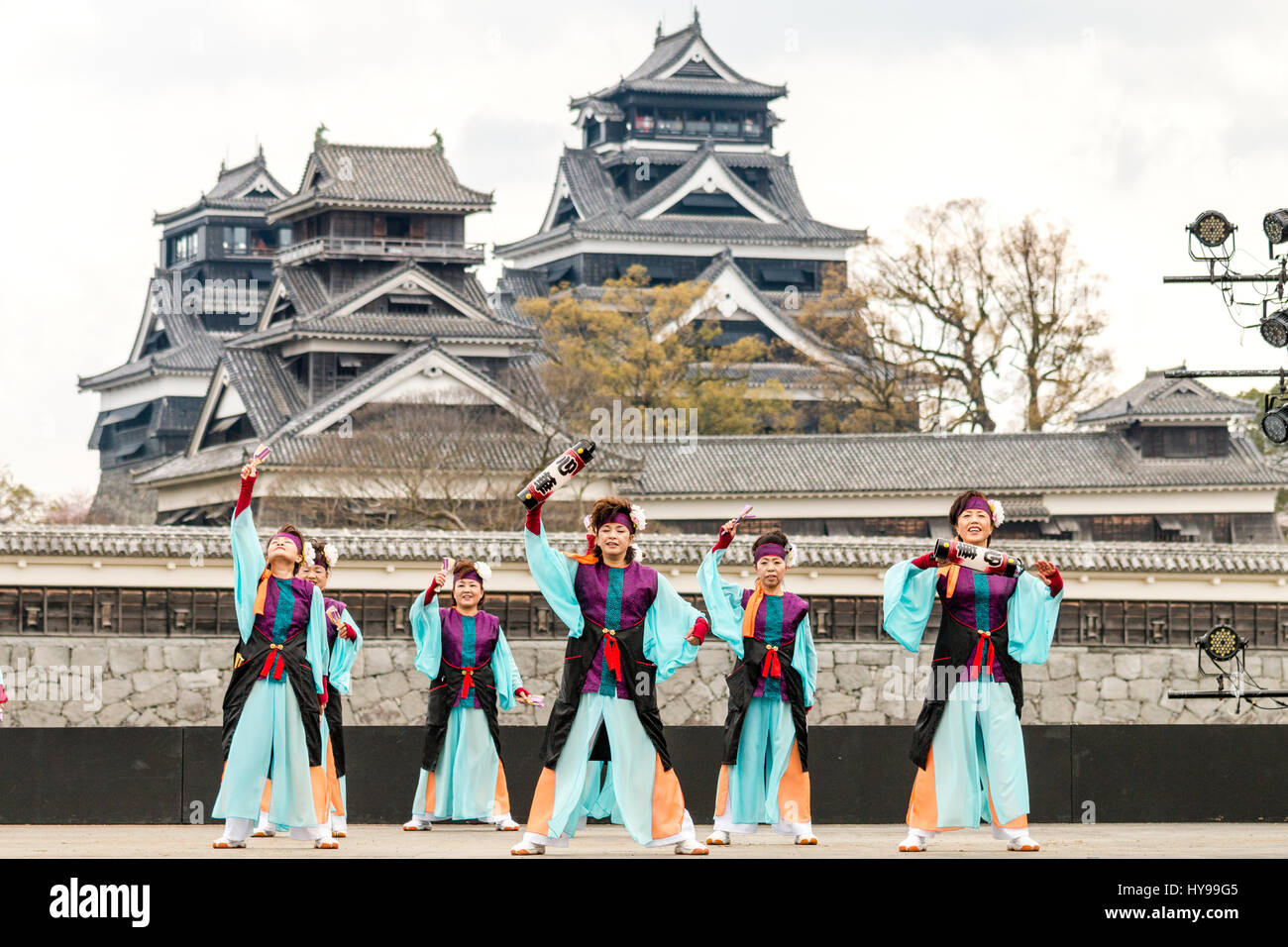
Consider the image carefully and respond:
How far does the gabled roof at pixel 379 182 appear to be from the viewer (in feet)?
141

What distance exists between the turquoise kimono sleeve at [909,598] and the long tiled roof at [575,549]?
14.7 metres

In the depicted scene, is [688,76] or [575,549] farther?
[688,76]

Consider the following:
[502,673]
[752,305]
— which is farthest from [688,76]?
[502,673]

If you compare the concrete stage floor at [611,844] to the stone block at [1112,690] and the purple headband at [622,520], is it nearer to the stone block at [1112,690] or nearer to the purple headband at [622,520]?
the purple headband at [622,520]

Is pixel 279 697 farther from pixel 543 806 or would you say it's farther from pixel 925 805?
pixel 925 805

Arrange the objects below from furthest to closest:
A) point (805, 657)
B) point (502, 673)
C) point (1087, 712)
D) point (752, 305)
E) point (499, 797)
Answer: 1. point (752, 305)
2. point (1087, 712)
3. point (502, 673)
4. point (499, 797)
5. point (805, 657)

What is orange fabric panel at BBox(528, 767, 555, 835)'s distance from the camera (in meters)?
8.69

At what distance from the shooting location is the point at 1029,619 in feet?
31.4

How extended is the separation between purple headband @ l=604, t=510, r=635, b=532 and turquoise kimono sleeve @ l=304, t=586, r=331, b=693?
177cm

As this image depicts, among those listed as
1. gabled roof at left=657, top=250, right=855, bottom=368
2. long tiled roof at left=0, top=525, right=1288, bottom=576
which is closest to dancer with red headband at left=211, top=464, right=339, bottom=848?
long tiled roof at left=0, top=525, right=1288, bottom=576

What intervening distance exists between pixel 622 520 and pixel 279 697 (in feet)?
6.45
